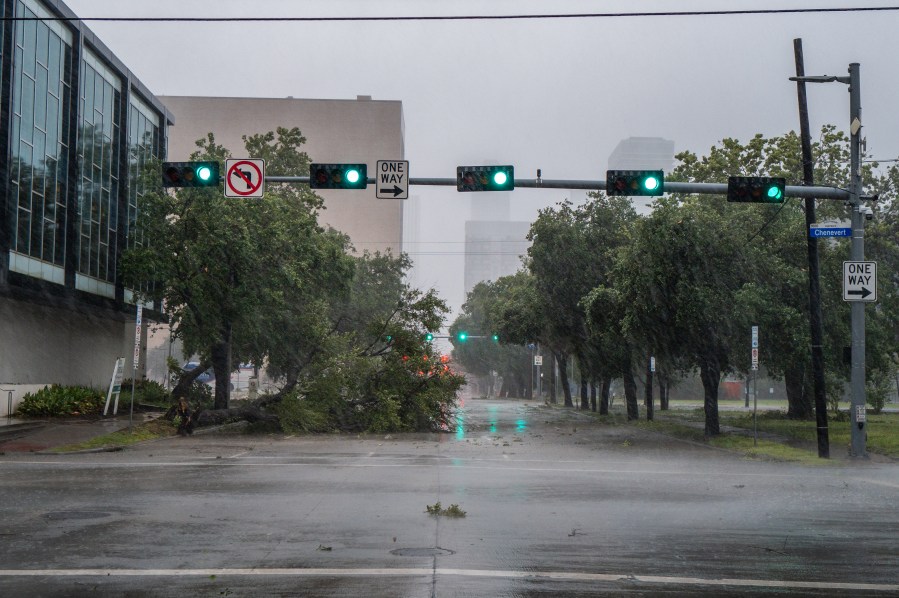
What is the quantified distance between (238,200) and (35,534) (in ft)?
85.6

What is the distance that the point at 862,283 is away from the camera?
74.8ft

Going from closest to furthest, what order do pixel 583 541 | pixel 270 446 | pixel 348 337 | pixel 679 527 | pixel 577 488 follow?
pixel 583 541 → pixel 679 527 → pixel 577 488 → pixel 270 446 → pixel 348 337

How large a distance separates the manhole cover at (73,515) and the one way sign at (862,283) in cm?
1775

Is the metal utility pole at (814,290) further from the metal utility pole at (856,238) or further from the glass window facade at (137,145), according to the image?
the glass window facade at (137,145)

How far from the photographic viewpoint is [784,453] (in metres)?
24.5

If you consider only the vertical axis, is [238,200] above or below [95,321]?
above

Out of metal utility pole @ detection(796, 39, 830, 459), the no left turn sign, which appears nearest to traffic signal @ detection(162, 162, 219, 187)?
the no left turn sign

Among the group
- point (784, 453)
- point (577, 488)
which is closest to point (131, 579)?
point (577, 488)

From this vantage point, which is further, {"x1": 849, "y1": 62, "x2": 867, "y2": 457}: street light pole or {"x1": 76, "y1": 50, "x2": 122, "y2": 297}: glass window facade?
{"x1": 76, "y1": 50, "x2": 122, "y2": 297}: glass window facade

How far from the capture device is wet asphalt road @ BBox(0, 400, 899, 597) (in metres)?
8.41

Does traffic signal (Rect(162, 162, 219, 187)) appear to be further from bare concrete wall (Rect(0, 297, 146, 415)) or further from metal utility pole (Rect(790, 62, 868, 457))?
bare concrete wall (Rect(0, 297, 146, 415))

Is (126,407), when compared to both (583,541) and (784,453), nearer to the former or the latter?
(784,453)

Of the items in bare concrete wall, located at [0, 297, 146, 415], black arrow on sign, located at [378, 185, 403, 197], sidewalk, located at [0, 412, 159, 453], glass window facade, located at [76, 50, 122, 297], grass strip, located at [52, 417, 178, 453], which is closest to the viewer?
black arrow on sign, located at [378, 185, 403, 197]

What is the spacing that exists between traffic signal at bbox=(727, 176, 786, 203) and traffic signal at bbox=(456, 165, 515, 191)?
448 cm
